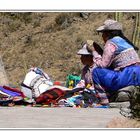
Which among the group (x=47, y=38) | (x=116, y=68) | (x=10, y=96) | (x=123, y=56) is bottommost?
(x=47, y=38)

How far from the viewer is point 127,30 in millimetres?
27938

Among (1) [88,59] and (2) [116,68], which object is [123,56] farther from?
(1) [88,59]

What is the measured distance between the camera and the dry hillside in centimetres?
2645

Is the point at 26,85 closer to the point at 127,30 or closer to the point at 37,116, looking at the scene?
the point at 37,116

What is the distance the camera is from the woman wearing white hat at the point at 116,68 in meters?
9.34

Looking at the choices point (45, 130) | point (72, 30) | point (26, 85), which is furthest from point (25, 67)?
point (45, 130)

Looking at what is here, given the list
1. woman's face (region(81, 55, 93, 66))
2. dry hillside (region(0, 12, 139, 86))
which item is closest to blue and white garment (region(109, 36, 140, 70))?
woman's face (region(81, 55, 93, 66))

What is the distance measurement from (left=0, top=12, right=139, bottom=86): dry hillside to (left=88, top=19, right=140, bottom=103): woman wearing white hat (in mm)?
15130

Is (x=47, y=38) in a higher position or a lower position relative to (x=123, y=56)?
lower

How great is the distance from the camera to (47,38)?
29.6 m

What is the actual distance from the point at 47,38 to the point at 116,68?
2017cm

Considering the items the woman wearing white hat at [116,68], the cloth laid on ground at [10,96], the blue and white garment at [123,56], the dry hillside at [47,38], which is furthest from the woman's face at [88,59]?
the dry hillside at [47,38]

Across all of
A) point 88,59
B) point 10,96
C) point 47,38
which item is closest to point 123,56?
point 88,59

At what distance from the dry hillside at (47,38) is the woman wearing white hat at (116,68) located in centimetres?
1513
